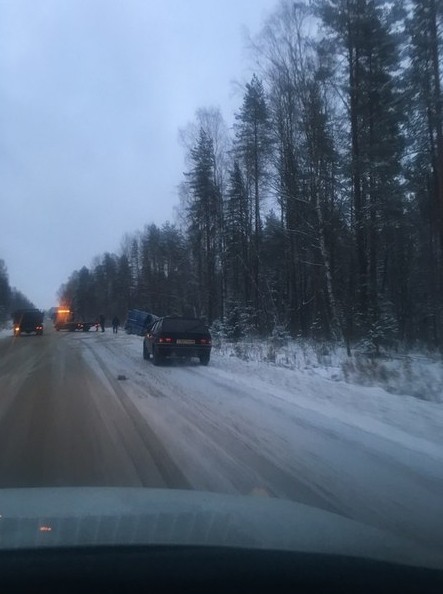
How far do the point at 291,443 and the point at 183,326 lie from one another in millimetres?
14799

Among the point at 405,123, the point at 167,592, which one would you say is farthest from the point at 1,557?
the point at 405,123

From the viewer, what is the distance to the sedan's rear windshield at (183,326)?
2388cm

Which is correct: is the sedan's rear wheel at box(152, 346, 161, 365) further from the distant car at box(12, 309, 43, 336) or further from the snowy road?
the distant car at box(12, 309, 43, 336)

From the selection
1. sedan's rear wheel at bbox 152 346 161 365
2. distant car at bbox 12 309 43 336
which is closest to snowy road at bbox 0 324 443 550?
sedan's rear wheel at bbox 152 346 161 365

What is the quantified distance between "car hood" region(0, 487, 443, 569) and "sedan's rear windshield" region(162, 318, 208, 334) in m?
18.2

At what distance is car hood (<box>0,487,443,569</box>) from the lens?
155 inches

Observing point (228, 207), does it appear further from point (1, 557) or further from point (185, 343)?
point (1, 557)

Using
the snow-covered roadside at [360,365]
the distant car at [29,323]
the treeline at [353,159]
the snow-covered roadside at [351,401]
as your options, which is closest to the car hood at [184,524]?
the snow-covered roadside at [351,401]

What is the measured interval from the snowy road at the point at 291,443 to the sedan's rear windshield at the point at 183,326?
22.9ft

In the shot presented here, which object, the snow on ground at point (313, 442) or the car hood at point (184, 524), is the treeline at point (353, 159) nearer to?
the snow on ground at point (313, 442)

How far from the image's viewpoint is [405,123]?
1174 inches

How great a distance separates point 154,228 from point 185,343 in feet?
260

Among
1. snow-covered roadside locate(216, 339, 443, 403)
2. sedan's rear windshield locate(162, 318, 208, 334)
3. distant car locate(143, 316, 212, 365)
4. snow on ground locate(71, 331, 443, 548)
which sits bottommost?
snow on ground locate(71, 331, 443, 548)

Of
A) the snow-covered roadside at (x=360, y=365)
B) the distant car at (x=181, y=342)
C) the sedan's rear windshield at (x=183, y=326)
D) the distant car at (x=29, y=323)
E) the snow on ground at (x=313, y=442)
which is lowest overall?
the snow on ground at (x=313, y=442)
